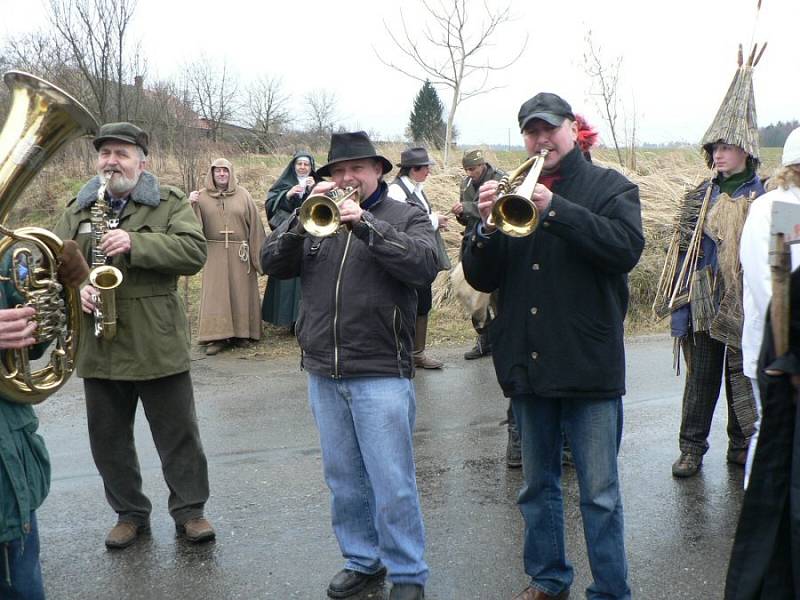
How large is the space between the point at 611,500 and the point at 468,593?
880 millimetres

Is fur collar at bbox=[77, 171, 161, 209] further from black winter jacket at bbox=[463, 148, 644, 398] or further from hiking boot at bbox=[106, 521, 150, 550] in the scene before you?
black winter jacket at bbox=[463, 148, 644, 398]

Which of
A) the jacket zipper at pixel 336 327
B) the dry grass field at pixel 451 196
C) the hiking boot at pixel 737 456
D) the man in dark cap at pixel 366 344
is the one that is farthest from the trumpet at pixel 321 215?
the dry grass field at pixel 451 196

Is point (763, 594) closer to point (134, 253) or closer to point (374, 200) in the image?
point (374, 200)

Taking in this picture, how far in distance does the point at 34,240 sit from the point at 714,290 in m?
3.86

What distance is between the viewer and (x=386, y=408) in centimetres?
366

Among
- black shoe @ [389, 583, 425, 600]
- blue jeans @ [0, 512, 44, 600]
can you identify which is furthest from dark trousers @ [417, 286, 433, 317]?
blue jeans @ [0, 512, 44, 600]

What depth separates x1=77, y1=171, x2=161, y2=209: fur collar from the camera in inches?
170

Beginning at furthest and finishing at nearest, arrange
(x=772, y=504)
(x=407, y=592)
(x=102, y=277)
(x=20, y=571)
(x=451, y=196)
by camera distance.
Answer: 1. (x=451, y=196)
2. (x=102, y=277)
3. (x=407, y=592)
4. (x=20, y=571)
5. (x=772, y=504)

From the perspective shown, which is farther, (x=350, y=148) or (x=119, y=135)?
(x=119, y=135)

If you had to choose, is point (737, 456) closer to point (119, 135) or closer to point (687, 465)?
point (687, 465)

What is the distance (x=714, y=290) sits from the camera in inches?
202

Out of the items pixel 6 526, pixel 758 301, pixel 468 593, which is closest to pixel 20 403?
pixel 6 526

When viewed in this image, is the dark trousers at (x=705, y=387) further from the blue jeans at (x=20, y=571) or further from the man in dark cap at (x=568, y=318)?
the blue jeans at (x=20, y=571)

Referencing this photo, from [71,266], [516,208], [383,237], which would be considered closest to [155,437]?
[71,266]
